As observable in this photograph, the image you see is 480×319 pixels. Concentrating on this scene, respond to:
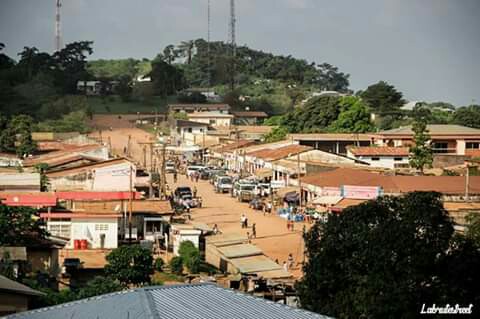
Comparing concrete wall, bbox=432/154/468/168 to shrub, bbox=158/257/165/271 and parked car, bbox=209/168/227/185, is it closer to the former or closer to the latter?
parked car, bbox=209/168/227/185

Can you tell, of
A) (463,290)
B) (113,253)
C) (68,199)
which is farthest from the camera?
(68,199)

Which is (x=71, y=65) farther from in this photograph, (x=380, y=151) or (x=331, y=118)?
(x=380, y=151)

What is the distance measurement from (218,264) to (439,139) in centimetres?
1693

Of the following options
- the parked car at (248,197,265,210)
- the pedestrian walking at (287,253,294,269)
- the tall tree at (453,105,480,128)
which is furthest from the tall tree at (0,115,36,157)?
the tall tree at (453,105,480,128)

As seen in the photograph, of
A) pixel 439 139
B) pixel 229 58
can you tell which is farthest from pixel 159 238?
pixel 229 58

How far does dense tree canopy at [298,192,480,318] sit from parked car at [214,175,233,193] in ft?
45.3

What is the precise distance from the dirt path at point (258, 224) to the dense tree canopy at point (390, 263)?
3.34 meters

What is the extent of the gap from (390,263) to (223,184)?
1473cm

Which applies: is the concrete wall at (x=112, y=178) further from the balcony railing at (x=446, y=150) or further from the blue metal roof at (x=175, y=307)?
the blue metal roof at (x=175, y=307)

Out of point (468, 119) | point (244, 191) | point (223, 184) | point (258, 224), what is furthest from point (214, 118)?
point (258, 224)

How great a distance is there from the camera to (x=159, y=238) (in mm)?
14789

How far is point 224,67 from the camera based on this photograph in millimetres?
66062

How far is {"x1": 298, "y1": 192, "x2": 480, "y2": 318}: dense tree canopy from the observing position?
778 cm

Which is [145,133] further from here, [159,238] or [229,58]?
[229,58]
